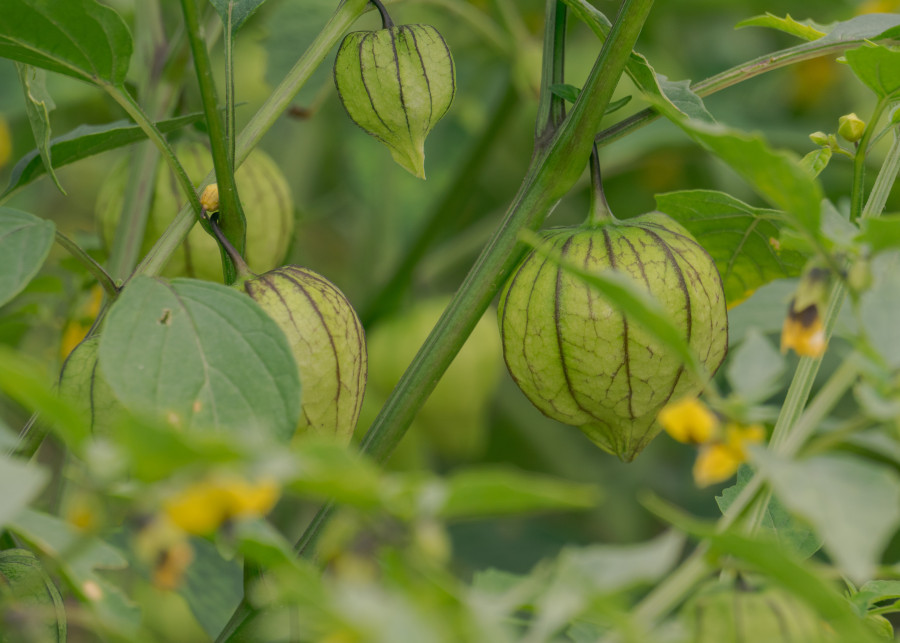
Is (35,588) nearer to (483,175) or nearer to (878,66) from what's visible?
(878,66)

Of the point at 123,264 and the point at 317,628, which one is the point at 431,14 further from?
the point at 317,628

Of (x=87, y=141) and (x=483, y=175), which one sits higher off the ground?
(x=483, y=175)

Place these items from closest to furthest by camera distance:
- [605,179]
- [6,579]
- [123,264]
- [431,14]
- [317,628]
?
1. [317,628]
2. [6,579]
3. [123,264]
4. [431,14]
5. [605,179]

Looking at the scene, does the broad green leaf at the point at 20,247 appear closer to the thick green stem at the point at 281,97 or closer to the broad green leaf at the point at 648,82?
the thick green stem at the point at 281,97

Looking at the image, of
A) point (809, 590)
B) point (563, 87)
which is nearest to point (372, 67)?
point (563, 87)

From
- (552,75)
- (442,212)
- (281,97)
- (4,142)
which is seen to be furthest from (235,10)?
(4,142)

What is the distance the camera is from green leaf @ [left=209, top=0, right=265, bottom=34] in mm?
492

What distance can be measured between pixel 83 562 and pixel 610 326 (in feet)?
0.81

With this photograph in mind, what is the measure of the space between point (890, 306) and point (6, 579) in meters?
0.36

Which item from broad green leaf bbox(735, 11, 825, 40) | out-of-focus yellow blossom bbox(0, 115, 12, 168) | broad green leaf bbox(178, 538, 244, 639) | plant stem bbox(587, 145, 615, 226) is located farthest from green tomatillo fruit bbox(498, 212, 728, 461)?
out-of-focus yellow blossom bbox(0, 115, 12, 168)

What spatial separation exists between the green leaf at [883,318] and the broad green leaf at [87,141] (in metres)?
0.36

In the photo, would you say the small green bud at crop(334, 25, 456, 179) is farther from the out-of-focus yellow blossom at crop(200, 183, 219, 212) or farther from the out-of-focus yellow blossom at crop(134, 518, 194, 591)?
the out-of-focus yellow blossom at crop(134, 518, 194, 591)

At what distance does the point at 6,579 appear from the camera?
0.43m

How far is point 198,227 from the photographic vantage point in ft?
2.09
